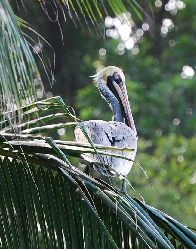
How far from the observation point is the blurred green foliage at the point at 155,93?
7.75 metres

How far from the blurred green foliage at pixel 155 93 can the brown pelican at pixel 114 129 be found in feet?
7.89

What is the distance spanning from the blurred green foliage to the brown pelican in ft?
7.89

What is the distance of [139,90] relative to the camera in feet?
29.7

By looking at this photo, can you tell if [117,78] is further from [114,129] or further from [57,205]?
[57,205]

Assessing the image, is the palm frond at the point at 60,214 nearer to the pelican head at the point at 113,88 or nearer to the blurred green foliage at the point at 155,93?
the pelican head at the point at 113,88

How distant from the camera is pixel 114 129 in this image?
327cm

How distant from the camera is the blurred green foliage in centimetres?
775

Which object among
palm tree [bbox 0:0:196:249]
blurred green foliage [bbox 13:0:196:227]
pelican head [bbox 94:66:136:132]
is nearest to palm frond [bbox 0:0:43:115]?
palm tree [bbox 0:0:196:249]

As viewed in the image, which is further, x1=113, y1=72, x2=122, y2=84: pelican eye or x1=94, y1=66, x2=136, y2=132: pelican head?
x1=113, y1=72, x2=122, y2=84: pelican eye

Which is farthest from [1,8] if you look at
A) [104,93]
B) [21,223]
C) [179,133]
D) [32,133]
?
[179,133]

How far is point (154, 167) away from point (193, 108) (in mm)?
2225

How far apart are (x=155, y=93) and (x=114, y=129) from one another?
596 centimetres

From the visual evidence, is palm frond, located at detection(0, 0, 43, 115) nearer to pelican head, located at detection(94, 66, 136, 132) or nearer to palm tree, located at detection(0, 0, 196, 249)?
palm tree, located at detection(0, 0, 196, 249)

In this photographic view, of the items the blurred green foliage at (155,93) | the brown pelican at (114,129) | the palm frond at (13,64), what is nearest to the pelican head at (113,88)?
the brown pelican at (114,129)
